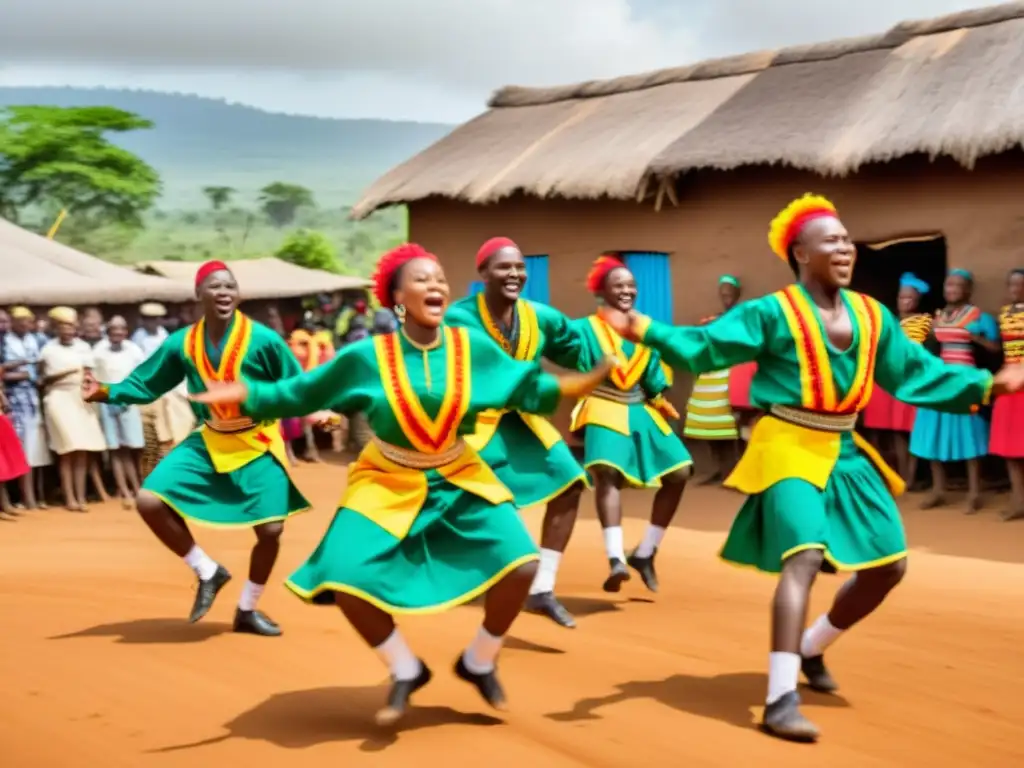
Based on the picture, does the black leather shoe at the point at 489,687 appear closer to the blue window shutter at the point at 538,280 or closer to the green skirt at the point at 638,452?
the green skirt at the point at 638,452

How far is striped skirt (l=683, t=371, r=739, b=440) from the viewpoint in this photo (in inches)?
541

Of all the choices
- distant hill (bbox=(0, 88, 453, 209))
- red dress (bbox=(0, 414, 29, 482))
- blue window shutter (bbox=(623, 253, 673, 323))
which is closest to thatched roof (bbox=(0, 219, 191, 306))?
red dress (bbox=(0, 414, 29, 482))

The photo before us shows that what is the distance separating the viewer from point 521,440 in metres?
7.27

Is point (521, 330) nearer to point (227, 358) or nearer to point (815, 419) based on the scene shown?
point (227, 358)

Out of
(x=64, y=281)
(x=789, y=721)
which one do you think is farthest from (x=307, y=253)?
(x=789, y=721)

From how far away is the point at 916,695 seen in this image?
5.89 meters

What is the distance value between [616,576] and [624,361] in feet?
4.16

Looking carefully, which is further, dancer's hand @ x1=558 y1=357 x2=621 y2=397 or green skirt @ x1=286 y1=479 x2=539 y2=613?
dancer's hand @ x1=558 y1=357 x2=621 y2=397

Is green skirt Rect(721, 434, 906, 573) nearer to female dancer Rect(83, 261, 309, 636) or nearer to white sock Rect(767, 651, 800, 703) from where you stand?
white sock Rect(767, 651, 800, 703)

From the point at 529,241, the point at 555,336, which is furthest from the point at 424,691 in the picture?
the point at 529,241

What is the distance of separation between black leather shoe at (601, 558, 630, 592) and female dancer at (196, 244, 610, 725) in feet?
8.47

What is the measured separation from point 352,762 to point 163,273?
2203 cm

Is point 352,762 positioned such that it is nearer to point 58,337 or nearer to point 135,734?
point 135,734

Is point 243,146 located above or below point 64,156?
above
